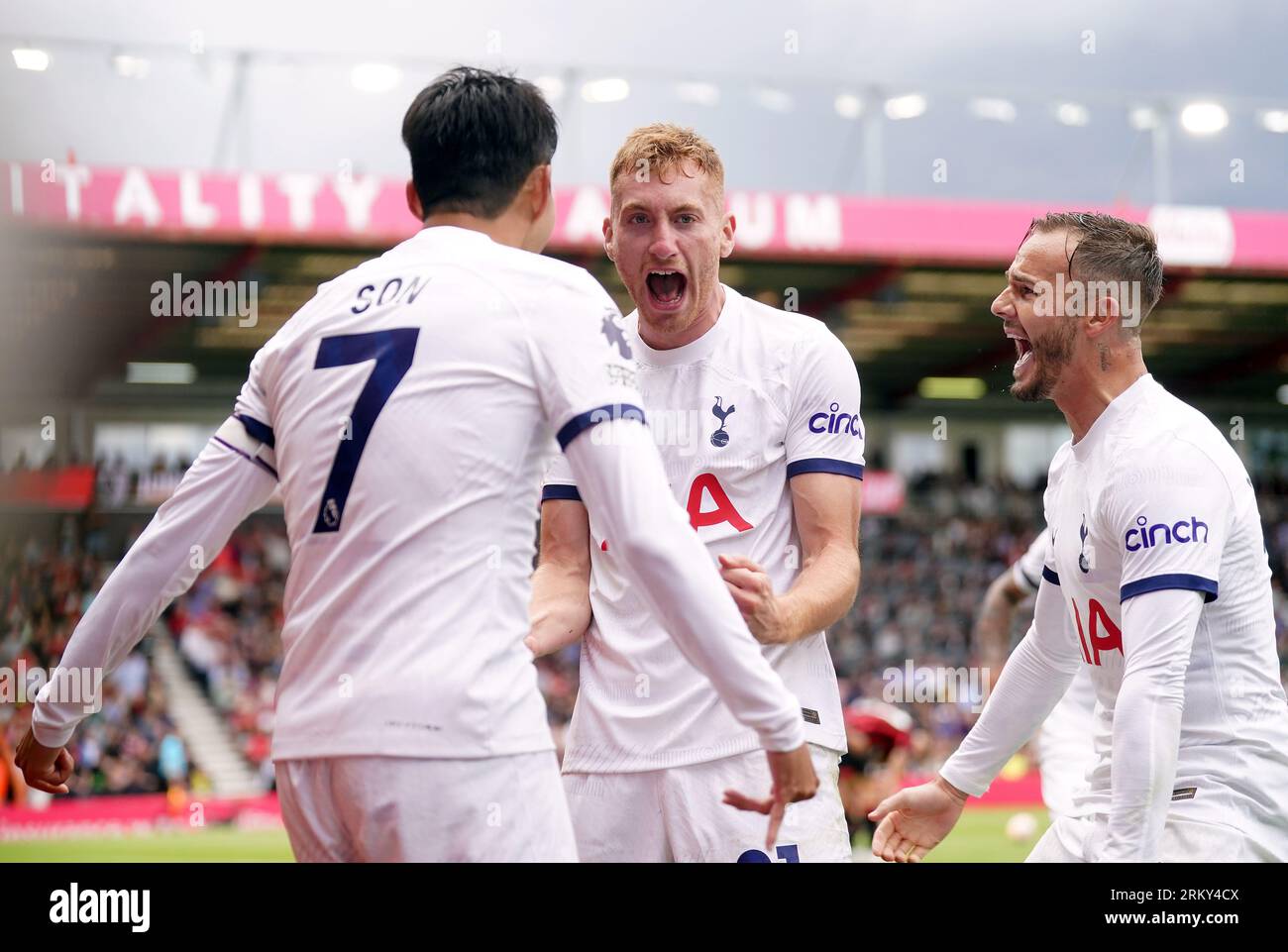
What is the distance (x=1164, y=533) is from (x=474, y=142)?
172 centimetres

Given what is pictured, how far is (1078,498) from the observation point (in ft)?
11.9

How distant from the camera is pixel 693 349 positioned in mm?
3814

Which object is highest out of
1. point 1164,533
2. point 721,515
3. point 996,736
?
point 721,515

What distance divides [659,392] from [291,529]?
1367 millimetres

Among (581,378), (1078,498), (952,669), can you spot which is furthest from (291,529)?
(952,669)

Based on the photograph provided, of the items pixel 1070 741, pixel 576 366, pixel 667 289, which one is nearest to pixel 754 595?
pixel 576 366

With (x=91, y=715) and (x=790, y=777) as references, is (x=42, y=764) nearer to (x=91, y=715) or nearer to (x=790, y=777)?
(x=790, y=777)

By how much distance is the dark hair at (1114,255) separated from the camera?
3.66 metres

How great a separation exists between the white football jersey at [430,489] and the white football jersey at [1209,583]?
1.36 metres

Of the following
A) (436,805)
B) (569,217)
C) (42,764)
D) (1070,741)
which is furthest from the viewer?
(569,217)

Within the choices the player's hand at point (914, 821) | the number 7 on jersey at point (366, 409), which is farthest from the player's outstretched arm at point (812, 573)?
the number 7 on jersey at point (366, 409)
